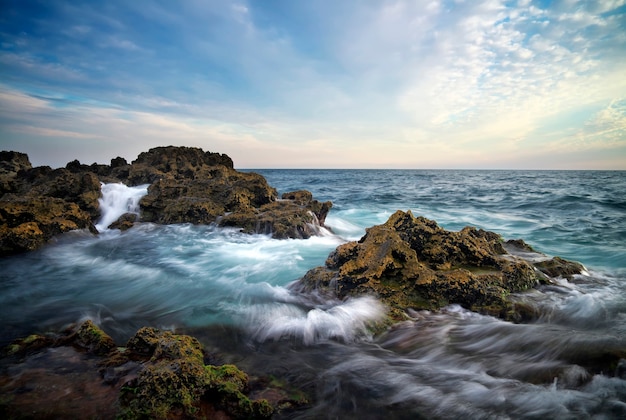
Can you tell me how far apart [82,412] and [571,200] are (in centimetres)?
2598

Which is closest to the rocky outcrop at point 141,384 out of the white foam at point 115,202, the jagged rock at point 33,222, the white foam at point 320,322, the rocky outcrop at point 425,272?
the white foam at point 320,322

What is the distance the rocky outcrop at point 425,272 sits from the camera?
15.7 ft

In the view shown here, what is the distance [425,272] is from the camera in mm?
4992

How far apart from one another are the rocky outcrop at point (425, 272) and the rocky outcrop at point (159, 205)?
503 centimetres

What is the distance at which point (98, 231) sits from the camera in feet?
36.7

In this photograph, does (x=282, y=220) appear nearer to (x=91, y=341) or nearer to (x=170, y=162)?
(x=91, y=341)

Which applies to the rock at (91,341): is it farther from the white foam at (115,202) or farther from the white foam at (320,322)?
the white foam at (115,202)

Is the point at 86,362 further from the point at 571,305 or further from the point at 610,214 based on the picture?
the point at 610,214

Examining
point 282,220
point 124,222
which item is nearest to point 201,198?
point 124,222

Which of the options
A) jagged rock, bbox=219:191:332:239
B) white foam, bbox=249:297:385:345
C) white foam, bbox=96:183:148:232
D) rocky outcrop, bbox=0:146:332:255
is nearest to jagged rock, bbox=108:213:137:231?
rocky outcrop, bbox=0:146:332:255

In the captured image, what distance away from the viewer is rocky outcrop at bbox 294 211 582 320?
478 centimetres

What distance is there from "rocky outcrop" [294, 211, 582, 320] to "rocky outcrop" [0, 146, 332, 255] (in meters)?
5.03

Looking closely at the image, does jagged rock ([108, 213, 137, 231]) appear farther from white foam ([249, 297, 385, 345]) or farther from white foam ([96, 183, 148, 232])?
white foam ([249, 297, 385, 345])

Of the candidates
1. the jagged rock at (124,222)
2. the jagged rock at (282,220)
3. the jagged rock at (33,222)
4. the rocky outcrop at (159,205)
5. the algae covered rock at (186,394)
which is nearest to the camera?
the algae covered rock at (186,394)
